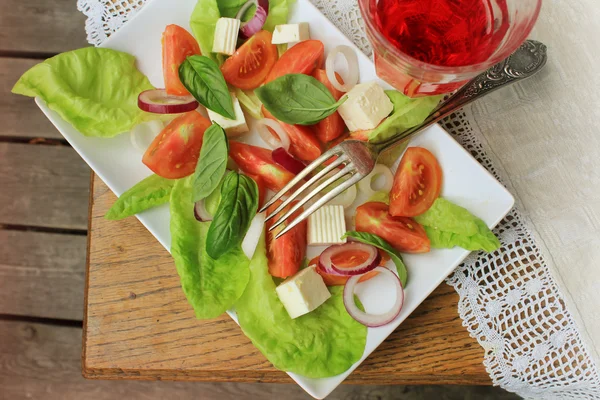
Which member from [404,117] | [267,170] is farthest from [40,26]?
[404,117]

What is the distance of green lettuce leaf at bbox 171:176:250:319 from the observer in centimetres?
130

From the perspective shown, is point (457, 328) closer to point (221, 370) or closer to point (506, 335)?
point (506, 335)

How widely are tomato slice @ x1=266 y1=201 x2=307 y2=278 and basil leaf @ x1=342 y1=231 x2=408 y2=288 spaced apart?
0.12m

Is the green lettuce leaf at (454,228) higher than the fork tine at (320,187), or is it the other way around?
the fork tine at (320,187)

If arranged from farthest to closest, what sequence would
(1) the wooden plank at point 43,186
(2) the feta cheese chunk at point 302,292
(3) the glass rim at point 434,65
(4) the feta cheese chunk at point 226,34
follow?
(1) the wooden plank at point 43,186 < (4) the feta cheese chunk at point 226,34 < (2) the feta cheese chunk at point 302,292 < (3) the glass rim at point 434,65

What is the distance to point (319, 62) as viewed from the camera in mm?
1390

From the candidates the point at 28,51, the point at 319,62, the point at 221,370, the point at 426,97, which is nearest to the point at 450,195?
the point at 426,97

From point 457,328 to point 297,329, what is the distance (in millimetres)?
432

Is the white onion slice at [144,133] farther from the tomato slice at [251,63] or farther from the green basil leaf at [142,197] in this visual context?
the tomato slice at [251,63]

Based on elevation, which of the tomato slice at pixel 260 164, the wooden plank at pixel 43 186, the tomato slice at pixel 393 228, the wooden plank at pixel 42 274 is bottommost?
the wooden plank at pixel 42 274

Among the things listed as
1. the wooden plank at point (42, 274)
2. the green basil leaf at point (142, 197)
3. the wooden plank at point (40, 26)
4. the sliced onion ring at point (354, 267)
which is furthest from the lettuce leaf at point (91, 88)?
the wooden plank at point (42, 274)

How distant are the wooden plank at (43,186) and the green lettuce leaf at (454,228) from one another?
143 cm

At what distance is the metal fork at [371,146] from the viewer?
1.27m

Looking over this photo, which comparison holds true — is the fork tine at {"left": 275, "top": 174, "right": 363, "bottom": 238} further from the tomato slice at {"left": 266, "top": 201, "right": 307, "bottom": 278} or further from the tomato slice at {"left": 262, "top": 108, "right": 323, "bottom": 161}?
the tomato slice at {"left": 262, "top": 108, "right": 323, "bottom": 161}
